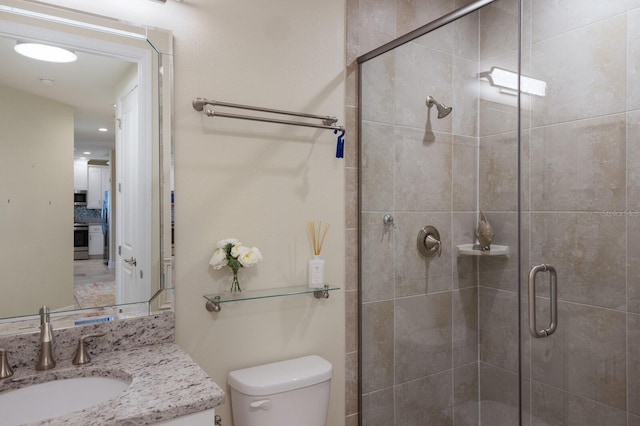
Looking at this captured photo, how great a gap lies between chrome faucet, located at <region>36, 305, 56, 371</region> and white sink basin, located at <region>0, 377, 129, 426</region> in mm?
59

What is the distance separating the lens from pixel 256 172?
1.74m

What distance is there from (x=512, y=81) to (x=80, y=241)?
1.59 metres

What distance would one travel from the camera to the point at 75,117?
140 cm

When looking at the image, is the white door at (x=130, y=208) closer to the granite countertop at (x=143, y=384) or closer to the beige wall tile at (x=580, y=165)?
the granite countertop at (x=143, y=384)

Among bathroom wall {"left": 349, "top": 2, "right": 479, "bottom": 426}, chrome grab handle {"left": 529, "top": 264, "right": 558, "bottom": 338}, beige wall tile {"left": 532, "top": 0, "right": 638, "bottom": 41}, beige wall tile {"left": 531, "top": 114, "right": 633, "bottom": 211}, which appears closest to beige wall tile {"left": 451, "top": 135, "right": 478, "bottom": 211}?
bathroom wall {"left": 349, "top": 2, "right": 479, "bottom": 426}

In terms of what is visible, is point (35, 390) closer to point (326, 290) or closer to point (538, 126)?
point (326, 290)

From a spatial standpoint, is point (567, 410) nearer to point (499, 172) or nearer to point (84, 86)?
point (499, 172)

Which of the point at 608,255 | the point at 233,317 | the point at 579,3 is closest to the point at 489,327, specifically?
the point at 608,255

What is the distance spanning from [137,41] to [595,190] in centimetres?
163

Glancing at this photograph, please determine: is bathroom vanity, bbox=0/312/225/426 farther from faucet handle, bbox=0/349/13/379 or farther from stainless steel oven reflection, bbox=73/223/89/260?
stainless steel oven reflection, bbox=73/223/89/260

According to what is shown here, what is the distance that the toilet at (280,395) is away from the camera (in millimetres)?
1516

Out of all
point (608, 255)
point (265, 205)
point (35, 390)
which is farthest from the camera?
point (265, 205)

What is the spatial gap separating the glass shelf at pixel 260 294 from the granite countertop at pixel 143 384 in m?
0.20

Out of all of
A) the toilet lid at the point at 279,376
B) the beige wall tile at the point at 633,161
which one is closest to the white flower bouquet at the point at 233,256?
the toilet lid at the point at 279,376
